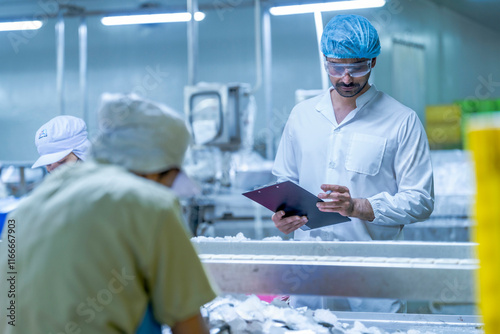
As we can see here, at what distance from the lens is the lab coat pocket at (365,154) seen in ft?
6.20

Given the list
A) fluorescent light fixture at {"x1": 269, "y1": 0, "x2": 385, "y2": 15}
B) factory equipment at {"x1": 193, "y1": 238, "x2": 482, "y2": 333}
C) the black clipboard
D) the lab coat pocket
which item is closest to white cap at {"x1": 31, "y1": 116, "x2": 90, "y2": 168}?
the black clipboard

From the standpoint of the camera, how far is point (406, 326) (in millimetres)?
1384

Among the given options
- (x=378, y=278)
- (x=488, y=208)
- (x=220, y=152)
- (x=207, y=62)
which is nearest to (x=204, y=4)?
(x=207, y=62)

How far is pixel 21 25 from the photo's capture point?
18.8 feet

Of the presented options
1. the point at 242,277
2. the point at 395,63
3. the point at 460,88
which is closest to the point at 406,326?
the point at 242,277

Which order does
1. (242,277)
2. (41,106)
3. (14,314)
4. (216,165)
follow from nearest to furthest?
(14,314), (242,277), (216,165), (41,106)

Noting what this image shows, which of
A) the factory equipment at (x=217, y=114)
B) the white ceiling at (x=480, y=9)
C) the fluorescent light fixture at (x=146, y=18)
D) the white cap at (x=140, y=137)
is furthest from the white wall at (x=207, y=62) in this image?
the white cap at (x=140, y=137)

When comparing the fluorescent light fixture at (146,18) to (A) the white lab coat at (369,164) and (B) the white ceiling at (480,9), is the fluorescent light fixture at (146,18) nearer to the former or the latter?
(B) the white ceiling at (480,9)

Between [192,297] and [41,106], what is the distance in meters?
5.79

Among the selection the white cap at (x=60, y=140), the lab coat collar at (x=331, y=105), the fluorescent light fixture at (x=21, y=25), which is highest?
the fluorescent light fixture at (x=21, y=25)

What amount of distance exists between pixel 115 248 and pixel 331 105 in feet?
4.32

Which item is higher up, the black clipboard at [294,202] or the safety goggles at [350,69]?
the safety goggles at [350,69]

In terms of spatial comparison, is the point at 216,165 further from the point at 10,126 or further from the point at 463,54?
the point at 10,126

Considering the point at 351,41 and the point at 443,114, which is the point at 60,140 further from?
the point at 443,114
